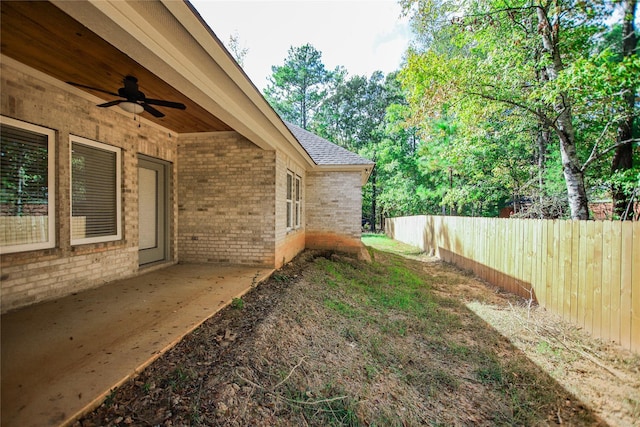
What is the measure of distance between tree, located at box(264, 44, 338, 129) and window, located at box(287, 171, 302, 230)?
2128 centimetres

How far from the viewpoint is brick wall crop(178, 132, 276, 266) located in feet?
19.3

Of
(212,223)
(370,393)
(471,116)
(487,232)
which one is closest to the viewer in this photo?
(370,393)

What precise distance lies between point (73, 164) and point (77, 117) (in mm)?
653

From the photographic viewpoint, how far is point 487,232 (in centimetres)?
712

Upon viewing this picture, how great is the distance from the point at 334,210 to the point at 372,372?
7.10 metres

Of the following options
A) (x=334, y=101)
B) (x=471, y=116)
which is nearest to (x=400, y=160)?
(x=334, y=101)

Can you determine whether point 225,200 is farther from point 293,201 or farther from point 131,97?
point 131,97

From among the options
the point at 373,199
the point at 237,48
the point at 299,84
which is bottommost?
the point at 373,199

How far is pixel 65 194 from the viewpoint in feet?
12.4

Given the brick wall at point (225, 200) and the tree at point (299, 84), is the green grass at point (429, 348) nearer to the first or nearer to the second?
the brick wall at point (225, 200)

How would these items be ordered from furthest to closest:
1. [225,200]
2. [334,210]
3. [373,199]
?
[373,199] < [334,210] < [225,200]

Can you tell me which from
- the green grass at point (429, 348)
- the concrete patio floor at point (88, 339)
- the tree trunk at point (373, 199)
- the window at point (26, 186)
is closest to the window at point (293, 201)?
the green grass at point (429, 348)

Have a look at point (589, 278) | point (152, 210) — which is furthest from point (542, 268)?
point (152, 210)

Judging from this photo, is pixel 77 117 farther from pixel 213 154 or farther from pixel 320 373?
pixel 320 373
